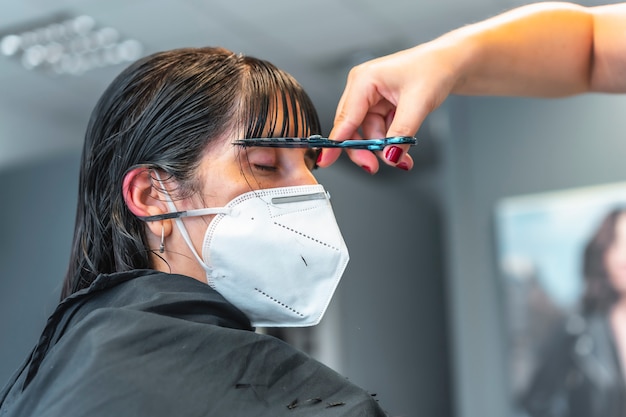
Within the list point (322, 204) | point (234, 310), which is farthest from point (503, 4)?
point (234, 310)

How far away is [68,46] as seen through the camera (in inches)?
135

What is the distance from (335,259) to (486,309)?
2416mm

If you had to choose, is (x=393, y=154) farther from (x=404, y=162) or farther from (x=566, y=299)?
(x=566, y=299)

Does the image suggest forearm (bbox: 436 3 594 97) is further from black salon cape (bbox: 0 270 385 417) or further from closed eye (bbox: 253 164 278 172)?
black salon cape (bbox: 0 270 385 417)

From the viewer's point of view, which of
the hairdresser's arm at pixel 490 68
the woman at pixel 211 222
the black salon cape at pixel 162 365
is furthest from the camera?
the hairdresser's arm at pixel 490 68

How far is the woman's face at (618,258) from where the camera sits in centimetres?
298

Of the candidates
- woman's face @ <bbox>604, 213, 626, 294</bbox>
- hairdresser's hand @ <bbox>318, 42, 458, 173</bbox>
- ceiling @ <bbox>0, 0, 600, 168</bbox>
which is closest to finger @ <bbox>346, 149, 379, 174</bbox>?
hairdresser's hand @ <bbox>318, 42, 458, 173</bbox>

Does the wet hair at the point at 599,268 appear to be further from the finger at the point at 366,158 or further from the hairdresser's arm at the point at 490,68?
the finger at the point at 366,158

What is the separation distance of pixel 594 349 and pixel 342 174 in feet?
5.17

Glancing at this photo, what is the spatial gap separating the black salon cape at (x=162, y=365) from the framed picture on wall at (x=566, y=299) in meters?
2.35

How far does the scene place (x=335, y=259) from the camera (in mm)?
1139

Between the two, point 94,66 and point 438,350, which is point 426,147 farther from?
point 94,66

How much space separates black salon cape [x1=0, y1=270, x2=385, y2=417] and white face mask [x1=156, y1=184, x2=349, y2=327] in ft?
0.18

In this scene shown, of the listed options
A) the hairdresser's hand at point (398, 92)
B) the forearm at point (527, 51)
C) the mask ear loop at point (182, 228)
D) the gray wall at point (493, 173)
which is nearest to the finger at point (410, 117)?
the hairdresser's hand at point (398, 92)
